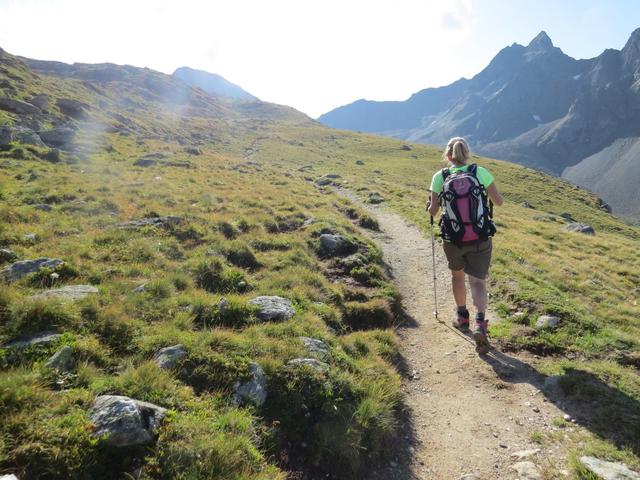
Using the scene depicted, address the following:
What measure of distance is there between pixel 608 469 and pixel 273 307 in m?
6.31

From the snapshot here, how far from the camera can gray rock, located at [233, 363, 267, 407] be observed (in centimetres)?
590

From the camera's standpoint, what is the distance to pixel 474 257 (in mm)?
8352

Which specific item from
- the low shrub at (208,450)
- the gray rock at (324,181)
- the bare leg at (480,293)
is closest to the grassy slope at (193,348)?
the low shrub at (208,450)

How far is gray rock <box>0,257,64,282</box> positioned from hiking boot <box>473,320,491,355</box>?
954 cm

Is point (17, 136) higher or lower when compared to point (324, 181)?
higher

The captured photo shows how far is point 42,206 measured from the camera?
14.9 m

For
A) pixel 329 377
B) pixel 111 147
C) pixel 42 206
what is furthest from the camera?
pixel 111 147

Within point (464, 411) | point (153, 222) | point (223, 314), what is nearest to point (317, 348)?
point (223, 314)

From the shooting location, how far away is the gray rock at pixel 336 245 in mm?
15070

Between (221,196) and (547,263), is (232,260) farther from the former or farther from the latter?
(547,263)

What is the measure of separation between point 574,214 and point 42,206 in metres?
91.0

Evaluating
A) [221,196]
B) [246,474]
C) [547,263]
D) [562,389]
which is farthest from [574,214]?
[246,474]

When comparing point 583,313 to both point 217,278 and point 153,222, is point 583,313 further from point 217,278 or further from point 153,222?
point 153,222

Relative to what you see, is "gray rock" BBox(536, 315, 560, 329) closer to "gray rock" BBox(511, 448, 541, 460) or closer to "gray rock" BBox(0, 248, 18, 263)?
"gray rock" BBox(511, 448, 541, 460)
